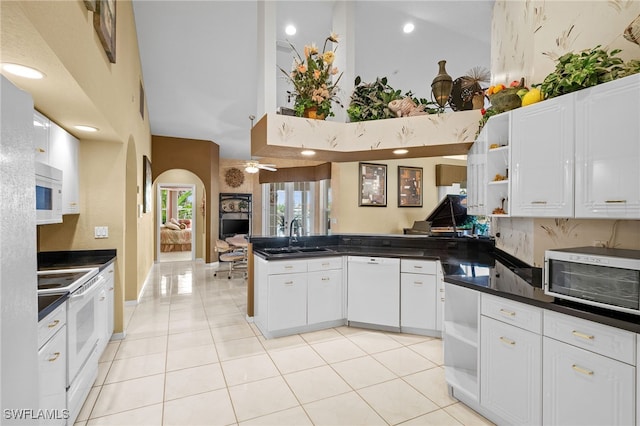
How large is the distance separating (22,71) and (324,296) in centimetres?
300

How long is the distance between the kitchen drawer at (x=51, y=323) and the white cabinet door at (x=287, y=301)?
1729 millimetres

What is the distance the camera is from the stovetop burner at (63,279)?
6.11 feet

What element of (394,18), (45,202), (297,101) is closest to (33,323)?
(45,202)

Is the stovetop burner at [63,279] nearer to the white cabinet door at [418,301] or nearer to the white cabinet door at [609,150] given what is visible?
the white cabinet door at [418,301]

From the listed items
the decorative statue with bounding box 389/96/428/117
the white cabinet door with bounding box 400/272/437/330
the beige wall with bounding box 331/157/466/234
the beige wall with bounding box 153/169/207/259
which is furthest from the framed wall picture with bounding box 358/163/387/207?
the beige wall with bounding box 153/169/207/259

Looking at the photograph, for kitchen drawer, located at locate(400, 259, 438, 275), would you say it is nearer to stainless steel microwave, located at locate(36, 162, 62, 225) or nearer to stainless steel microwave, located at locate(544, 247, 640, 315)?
stainless steel microwave, located at locate(544, 247, 640, 315)

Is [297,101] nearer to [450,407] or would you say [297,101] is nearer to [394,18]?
[394,18]

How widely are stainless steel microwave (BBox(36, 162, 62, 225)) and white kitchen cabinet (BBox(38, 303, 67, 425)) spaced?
73cm

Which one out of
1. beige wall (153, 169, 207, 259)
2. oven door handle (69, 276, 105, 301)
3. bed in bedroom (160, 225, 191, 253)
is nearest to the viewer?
oven door handle (69, 276, 105, 301)

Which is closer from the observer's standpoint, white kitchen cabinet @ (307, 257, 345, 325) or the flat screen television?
white kitchen cabinet @ (307, 257, 345, 325)

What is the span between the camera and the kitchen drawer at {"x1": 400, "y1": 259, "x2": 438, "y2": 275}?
124 inches

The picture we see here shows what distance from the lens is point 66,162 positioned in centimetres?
263

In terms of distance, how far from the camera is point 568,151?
5.74ft

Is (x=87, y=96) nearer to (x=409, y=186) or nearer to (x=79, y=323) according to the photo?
(x=79, y=323)
